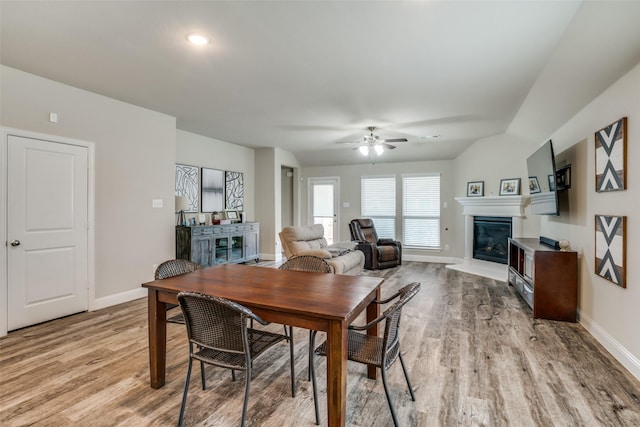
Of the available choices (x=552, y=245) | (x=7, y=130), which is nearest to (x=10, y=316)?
(x=7, y=130)

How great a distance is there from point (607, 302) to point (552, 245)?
118cm

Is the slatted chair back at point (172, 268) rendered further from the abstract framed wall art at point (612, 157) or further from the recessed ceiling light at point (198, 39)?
the abstract framed wall art at point (612, 157)

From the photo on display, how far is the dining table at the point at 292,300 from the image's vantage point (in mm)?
1559

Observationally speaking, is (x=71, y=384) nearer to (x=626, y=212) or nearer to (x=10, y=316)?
(x=10, y=316)

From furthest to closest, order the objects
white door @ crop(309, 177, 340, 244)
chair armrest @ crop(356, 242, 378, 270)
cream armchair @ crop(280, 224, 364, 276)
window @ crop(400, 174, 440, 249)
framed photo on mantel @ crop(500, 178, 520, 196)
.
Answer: white door @ crop(309, 177, 340, 244) → window @ crop(400, 174, 440, 249) → chair armrest @ crop(356, 242, 378, 270) → framed photo on mantel @ crop(500, 178, 520, 196) → cream armchair @ crop(280, 224, 364, 276)

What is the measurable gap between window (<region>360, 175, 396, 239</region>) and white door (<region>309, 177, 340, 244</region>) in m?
0.72

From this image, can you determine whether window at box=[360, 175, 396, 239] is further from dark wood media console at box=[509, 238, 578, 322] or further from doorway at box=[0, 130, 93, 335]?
doorway at box=[0, 130, 93, 335]

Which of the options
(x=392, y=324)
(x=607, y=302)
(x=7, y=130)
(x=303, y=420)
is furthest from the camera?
(x=7, y=130)

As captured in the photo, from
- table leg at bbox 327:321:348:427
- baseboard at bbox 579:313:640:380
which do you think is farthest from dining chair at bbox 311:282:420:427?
baseboard at bbox 579:313:640:380

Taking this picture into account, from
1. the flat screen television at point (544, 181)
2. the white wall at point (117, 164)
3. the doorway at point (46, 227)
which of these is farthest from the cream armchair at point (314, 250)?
the flat screen television at point (544, 181)

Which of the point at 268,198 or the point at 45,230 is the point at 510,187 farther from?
the point at 45,230

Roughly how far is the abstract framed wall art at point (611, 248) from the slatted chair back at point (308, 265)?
238 cm

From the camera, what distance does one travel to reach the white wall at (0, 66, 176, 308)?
10.9 ft

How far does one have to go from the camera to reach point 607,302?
2.94 meters
